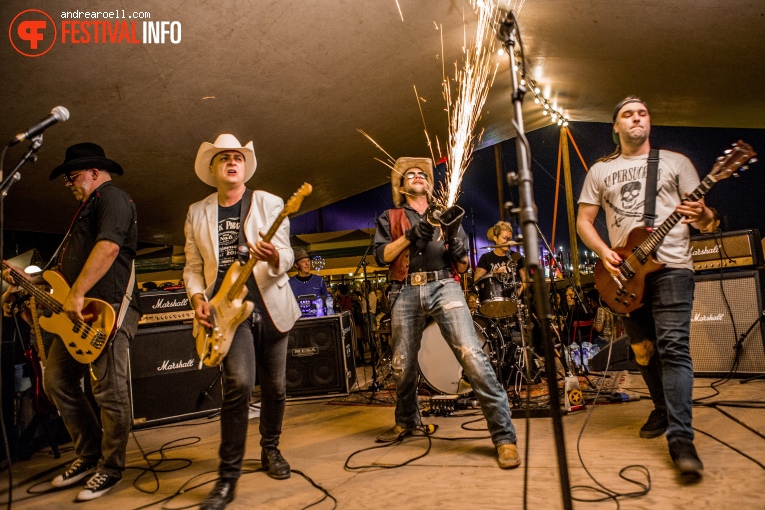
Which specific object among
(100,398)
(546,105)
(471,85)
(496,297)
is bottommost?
(100,398)

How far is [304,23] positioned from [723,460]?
4.96 meters

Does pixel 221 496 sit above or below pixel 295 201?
below

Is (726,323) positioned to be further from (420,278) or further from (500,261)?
(420,278)

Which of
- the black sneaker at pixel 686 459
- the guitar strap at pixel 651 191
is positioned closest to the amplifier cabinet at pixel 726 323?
the guitar strap at pixel 651 191

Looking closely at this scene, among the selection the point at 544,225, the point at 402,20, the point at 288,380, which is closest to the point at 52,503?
the point at 288,380

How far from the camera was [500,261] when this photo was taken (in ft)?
20.5

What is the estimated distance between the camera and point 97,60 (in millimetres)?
4734

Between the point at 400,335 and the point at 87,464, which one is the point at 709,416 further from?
the point at 87,464

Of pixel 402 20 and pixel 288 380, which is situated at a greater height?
pixel 402 20

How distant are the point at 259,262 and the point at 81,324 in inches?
53.4

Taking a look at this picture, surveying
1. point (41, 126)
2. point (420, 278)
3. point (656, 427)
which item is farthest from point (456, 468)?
point (41, 126)

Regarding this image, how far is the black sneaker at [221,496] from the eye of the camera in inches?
99.8

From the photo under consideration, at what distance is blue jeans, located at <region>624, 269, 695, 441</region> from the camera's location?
2.68 meters

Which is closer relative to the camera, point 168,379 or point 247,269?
point 247,269
